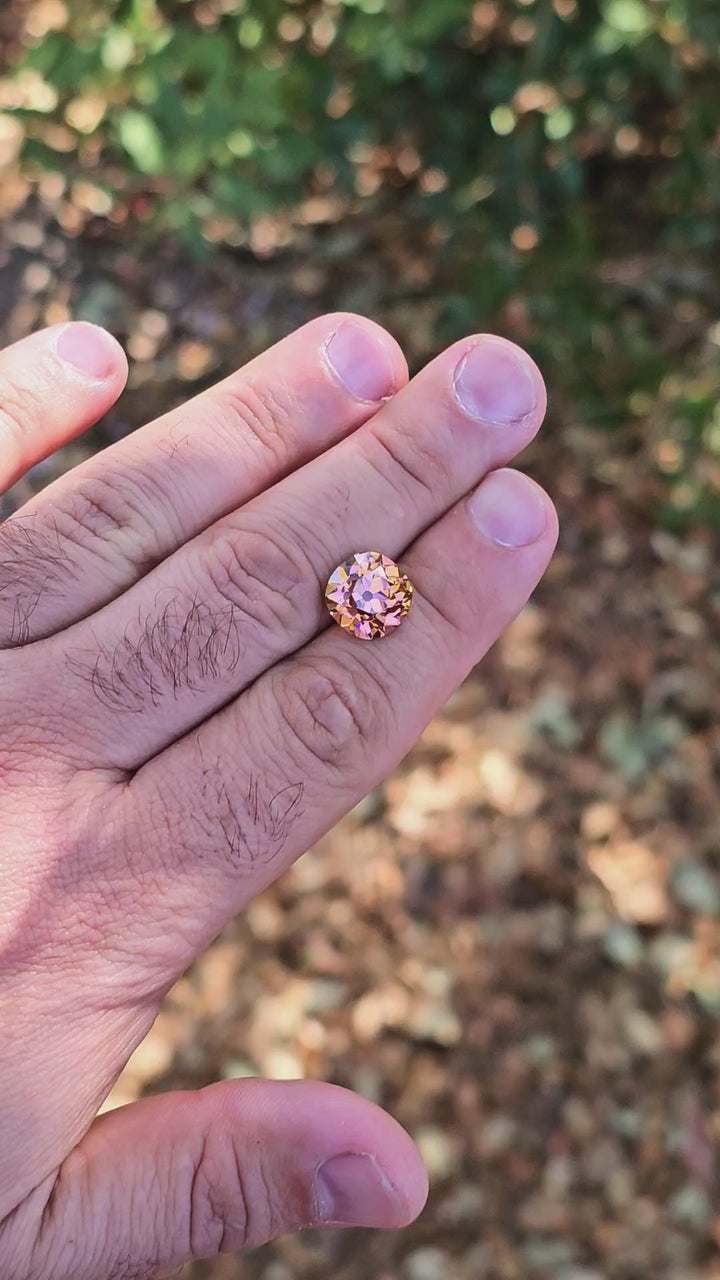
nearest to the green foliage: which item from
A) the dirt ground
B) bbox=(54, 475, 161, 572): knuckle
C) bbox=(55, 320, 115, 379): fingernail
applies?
the dirt ground

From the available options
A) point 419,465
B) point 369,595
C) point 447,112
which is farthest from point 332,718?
point 447,112

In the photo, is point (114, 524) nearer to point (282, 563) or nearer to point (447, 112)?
point (282, 563)

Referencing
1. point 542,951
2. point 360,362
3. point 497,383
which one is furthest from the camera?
point 542,951

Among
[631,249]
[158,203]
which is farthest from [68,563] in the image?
[631,249]

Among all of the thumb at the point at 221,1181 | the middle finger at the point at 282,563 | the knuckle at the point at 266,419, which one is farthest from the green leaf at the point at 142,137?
the thumb at the point at 221,1181

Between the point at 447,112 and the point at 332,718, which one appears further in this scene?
the point at 447,112

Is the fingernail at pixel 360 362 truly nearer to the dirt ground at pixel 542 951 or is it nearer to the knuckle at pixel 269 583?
the knuckle at pixel 269 583

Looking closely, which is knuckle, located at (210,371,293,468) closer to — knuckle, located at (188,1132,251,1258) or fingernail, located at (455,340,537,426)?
fingernail, located at (455,340,537,426)
